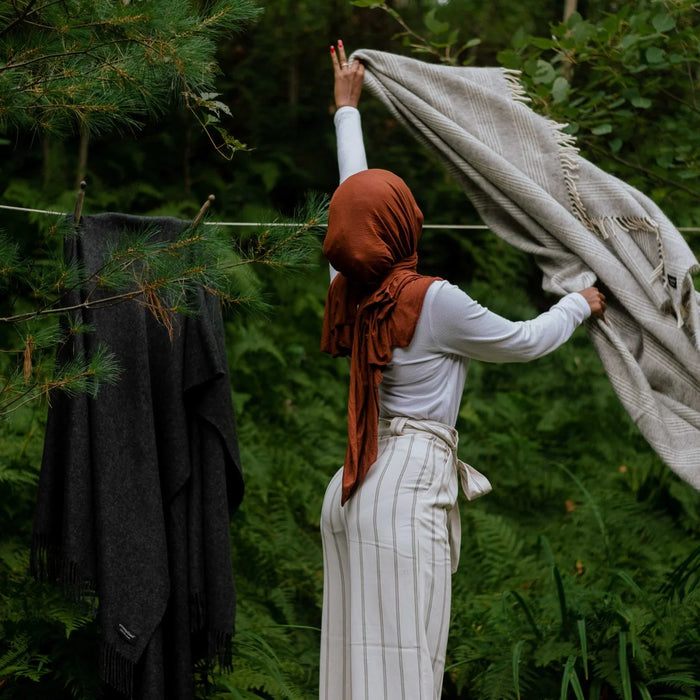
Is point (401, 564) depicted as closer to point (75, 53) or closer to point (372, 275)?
point (372, 275)

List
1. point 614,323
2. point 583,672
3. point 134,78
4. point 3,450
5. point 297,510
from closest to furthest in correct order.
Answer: point 134,78, point 614,323, point 583,672, point 3,450, point 297,510

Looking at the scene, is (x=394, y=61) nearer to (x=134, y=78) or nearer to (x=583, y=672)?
(x=134, y=78)

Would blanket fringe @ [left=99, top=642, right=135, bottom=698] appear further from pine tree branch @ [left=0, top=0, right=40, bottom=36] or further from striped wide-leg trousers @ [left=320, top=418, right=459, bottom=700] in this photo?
pine tree branch @ [left=0, top=0, right=40, bottom=36]

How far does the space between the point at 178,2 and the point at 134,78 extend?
8.8 inches

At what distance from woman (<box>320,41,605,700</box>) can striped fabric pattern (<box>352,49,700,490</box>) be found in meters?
0.29

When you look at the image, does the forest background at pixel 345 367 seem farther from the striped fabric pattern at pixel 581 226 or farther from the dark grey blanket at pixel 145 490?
the striped fabric pattern at pixel 581 226

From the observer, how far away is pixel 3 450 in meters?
3.37

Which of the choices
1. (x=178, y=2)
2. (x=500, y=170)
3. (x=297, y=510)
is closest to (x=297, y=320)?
(x=297, y=510)

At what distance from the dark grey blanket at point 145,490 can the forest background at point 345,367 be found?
0.19m

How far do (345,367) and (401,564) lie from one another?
10.9 ft

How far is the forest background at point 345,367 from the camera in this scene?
9.20 feet

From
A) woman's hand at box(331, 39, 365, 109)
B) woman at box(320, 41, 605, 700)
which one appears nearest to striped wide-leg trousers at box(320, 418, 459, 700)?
woman at box(320, 41, 605, 700)

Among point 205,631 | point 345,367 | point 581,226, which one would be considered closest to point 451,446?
point 581,226

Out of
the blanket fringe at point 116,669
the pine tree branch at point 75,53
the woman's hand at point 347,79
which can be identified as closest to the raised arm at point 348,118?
the woman's hand at point 347,79
